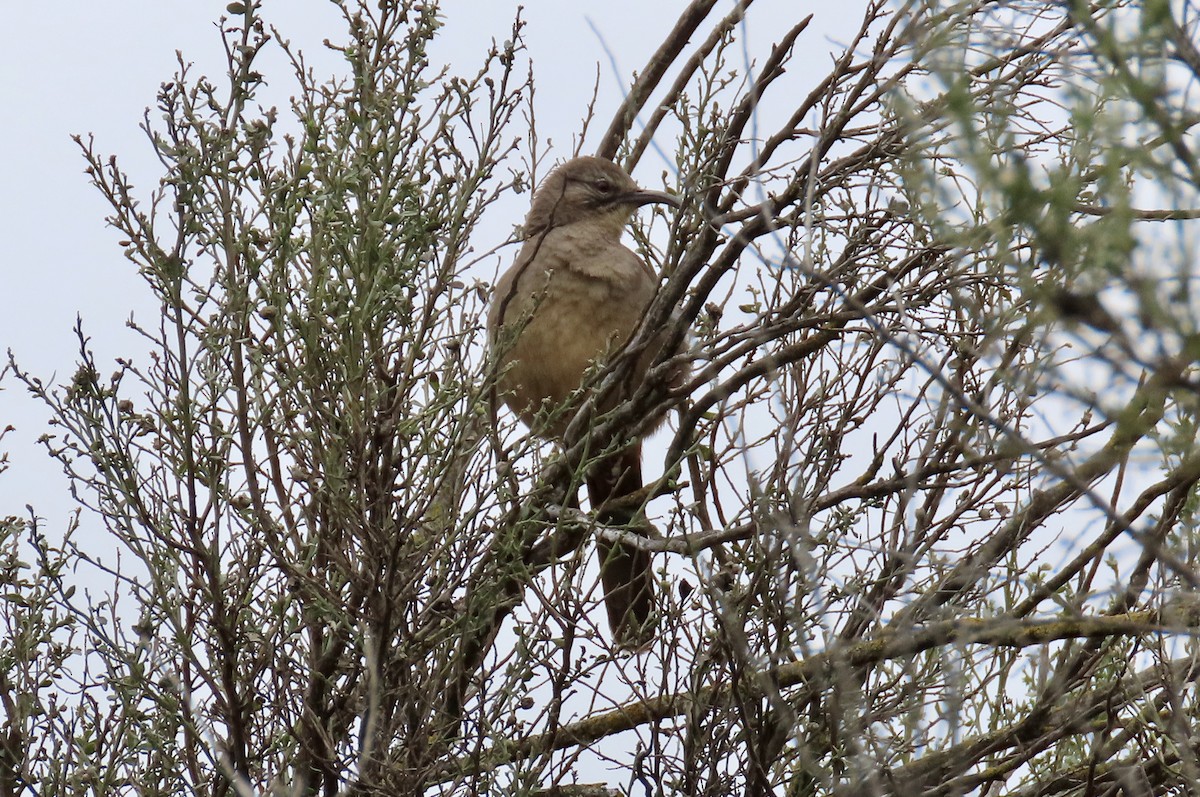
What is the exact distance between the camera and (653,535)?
435 centimetres

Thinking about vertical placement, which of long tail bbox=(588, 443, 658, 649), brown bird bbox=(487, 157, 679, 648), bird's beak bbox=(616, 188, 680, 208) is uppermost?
bird's beak bbox=(616, 188, 680, 208)

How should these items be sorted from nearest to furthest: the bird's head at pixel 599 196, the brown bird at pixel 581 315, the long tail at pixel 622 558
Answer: the long tail at pixel 622 558
the brown bird at pixel 581 315
the bird's head at pixel 599 196

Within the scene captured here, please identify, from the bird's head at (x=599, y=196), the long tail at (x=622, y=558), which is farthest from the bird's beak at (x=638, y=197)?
the long tail at (x=622, y=558)

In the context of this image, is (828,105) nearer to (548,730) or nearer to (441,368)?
(441,368)

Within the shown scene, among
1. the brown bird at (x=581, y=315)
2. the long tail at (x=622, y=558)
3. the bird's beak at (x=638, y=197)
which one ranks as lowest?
the long tail at (x=622, y=558)

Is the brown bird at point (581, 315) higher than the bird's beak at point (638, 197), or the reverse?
the bird's beak at point (638, 197)

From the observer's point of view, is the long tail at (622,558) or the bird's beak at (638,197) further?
the bird's beak at (638,197)

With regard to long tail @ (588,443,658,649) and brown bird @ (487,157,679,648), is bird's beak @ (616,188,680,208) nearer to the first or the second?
brown bird @ (487,157,679,648)

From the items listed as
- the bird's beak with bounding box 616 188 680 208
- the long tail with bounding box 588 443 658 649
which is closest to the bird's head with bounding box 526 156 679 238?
the bird's beak with bounding box 616 188 680 208

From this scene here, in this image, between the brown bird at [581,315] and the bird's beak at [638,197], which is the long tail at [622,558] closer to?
the brown bird at [581,315]

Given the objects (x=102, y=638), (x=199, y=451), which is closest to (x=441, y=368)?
(x=199, y=451)

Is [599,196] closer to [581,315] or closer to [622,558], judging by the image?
[581,315]

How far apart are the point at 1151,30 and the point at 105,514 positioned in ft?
9.37

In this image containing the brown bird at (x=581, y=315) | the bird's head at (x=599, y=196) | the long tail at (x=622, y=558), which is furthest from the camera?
the bird's head at (x=599, y=196)
